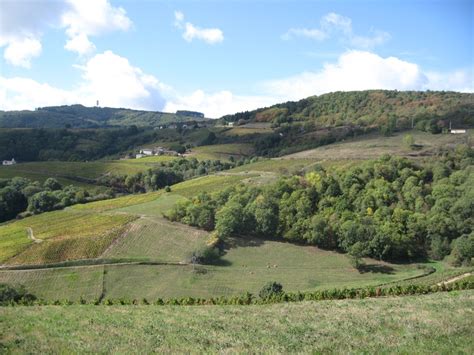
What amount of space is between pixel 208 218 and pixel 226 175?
1841 inches

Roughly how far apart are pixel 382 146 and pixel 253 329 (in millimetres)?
126163

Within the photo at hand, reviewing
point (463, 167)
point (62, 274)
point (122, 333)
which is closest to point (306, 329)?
point (122, 333)

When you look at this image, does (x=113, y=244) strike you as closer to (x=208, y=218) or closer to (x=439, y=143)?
(x=208, y=218)

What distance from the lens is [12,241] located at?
266 ft

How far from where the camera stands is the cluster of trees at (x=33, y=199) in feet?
359

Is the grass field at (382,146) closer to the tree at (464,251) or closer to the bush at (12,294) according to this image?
the tree at (464,251)

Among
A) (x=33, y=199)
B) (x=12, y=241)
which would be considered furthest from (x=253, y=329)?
(x=33, y=199)

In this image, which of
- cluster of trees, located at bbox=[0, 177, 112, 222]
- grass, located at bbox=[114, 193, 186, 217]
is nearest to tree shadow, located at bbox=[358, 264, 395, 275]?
grass, located at bbox=[114, 193, 186, 217]

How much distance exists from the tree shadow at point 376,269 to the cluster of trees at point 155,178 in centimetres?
7751

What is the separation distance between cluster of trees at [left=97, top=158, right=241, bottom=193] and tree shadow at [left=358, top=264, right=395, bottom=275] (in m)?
77.5

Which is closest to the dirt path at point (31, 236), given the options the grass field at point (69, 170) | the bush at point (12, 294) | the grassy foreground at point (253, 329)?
the bush at point (12, 294)

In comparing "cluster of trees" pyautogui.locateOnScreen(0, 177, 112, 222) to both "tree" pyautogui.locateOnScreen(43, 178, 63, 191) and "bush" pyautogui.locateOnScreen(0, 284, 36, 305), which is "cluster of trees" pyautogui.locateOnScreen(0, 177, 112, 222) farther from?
"bush" pyautogui.locateOnScreen(0, 284, 36, 305)

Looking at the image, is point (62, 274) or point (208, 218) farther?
point (208, 218)

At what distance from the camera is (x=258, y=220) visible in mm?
85812
